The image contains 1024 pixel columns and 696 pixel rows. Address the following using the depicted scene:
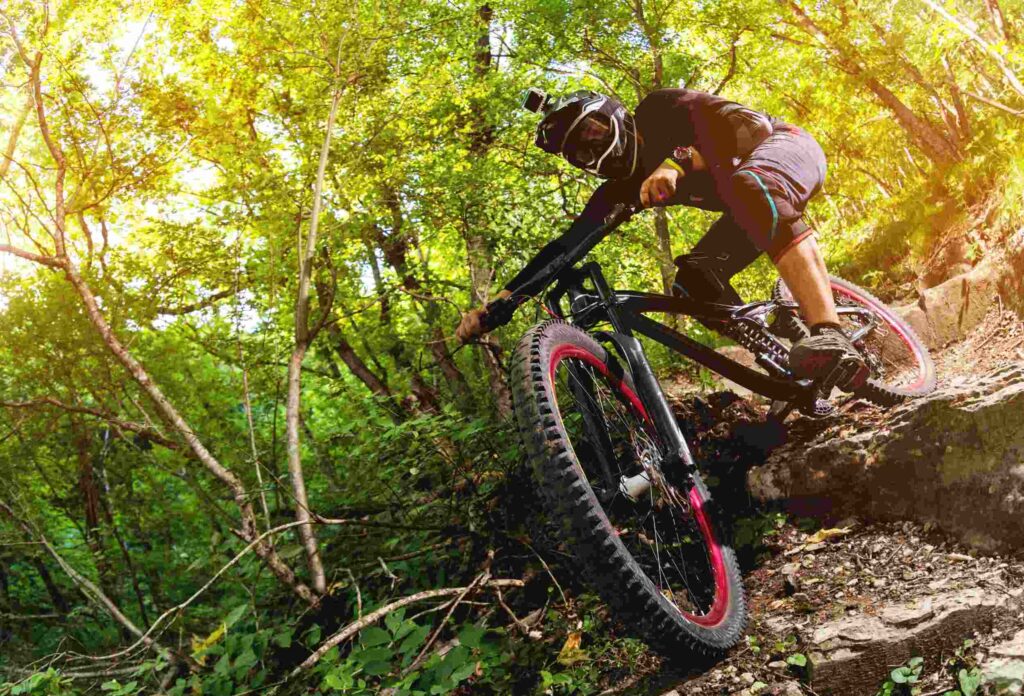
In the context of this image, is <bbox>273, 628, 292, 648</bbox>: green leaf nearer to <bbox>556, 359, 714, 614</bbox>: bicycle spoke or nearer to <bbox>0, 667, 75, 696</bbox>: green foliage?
<bbox>0, 667, 75, 696</bbox>: green foliage

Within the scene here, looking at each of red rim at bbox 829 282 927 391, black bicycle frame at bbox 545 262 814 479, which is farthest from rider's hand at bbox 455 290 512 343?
red rim at bbox 829 282 927 391

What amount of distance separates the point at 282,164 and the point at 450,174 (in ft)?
7.09

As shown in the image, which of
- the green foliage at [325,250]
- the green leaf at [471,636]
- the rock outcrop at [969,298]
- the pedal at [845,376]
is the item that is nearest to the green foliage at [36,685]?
the green foliage at [325,250]

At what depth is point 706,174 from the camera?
2812 mm

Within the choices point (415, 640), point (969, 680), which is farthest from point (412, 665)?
point (969, 680)

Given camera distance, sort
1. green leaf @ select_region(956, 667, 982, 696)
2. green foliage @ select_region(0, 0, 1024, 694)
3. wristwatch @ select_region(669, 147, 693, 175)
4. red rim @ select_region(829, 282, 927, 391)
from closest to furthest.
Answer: green leaf @ select_region(956, 667, 982, 696)
wristwatch @ select_region(669, 147, 693, 175)
green foliage @ select_region(0, 0, 1024, 694)
red rim @ select_region(829, 282, 927, 391)

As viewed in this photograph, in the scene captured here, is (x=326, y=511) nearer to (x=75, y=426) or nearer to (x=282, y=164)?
(x=75, y=426)

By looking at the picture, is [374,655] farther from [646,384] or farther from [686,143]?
[686,143]

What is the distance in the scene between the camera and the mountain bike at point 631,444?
191 centimetres

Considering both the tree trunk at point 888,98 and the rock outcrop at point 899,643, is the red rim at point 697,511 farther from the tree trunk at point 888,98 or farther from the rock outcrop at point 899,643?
Answer: the tree trunk at point 888,98

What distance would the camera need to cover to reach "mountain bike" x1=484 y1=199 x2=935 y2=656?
1.91m

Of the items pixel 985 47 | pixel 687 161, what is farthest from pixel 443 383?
pixel 985 47

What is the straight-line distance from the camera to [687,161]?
9.04 ft

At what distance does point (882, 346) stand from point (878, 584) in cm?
223
